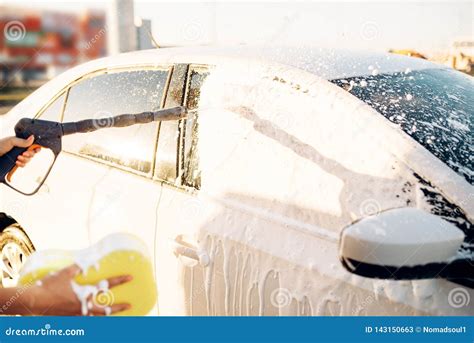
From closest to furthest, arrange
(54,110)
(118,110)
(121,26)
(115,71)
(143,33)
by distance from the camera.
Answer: (118,110) → (115,71) → (54,110) → (121,26) → (143,33)

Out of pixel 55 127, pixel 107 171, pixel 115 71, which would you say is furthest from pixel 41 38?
pixel 107 171

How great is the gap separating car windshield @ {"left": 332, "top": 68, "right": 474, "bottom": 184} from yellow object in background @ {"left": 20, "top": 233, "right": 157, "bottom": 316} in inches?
37.3

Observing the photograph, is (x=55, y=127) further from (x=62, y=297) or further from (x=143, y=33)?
(x=143, y=33)

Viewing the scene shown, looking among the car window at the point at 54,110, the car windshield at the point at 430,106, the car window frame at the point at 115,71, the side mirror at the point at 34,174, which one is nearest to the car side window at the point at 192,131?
the car window frame at the point at 115,71

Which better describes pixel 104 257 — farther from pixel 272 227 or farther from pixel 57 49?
pixel 57 49

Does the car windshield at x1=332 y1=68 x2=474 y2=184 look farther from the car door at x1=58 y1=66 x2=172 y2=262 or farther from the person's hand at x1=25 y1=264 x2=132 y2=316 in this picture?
the person's hand at x1=25 y1=264 x2=132 y2=316

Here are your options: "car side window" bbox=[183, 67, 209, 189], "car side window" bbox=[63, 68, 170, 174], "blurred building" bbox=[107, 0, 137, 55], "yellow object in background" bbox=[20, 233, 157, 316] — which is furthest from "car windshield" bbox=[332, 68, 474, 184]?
"blurred building" bbox=[107, 0, 137, 55]

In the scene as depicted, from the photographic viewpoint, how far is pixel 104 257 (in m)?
1.86

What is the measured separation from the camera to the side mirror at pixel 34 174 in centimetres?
251

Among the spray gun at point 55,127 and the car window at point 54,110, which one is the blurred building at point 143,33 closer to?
the car window at point 54,110

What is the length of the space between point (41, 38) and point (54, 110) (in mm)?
366

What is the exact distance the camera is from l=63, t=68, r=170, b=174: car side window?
84.6 inches

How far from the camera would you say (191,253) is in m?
1.82

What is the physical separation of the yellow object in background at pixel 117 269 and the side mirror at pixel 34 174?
59 centimetres
